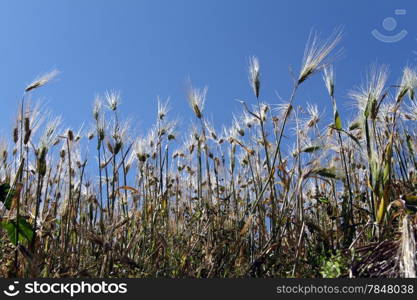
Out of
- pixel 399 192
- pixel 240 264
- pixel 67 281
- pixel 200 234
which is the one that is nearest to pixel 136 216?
pixel 200 234

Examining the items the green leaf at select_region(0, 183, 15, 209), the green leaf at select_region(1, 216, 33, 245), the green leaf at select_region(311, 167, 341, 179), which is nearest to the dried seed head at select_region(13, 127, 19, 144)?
the green leaf at select_region(0, 183, 15, 209)

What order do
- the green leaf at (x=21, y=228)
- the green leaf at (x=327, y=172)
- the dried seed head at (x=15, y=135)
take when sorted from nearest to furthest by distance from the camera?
the green leaf at (x=21, y=228) < the green leaf at (x=327, y=172) < the dried seed head at (x=15, y=135)

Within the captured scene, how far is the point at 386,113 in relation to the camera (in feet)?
11.4

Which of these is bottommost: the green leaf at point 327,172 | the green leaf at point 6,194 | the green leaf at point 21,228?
the green leaf at point 21,228

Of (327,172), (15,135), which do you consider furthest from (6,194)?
(327,172)

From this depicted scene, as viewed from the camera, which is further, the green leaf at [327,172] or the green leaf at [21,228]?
the green leaf at [327,172]

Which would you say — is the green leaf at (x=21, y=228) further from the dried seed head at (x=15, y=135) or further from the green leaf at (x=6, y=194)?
the dried seed head at (x=15, y=135)

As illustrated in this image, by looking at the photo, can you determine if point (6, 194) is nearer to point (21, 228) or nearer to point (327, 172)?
point (21, 228)

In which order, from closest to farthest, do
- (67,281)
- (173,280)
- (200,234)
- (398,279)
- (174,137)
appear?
1. (398,279)
2. (173,280)
3. (67,281)
4. (200,234)
5. (174,137)

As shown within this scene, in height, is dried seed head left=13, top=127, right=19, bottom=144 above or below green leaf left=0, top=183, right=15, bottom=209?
above

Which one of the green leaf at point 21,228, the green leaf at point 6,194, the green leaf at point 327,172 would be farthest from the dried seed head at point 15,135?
the green leaf at point 327,172

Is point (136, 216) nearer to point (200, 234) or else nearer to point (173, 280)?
point (200, 234)

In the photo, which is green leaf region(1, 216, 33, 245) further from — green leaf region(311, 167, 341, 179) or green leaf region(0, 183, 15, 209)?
green leaf region(311, 167, 341, 179)

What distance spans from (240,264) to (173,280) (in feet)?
3.53
